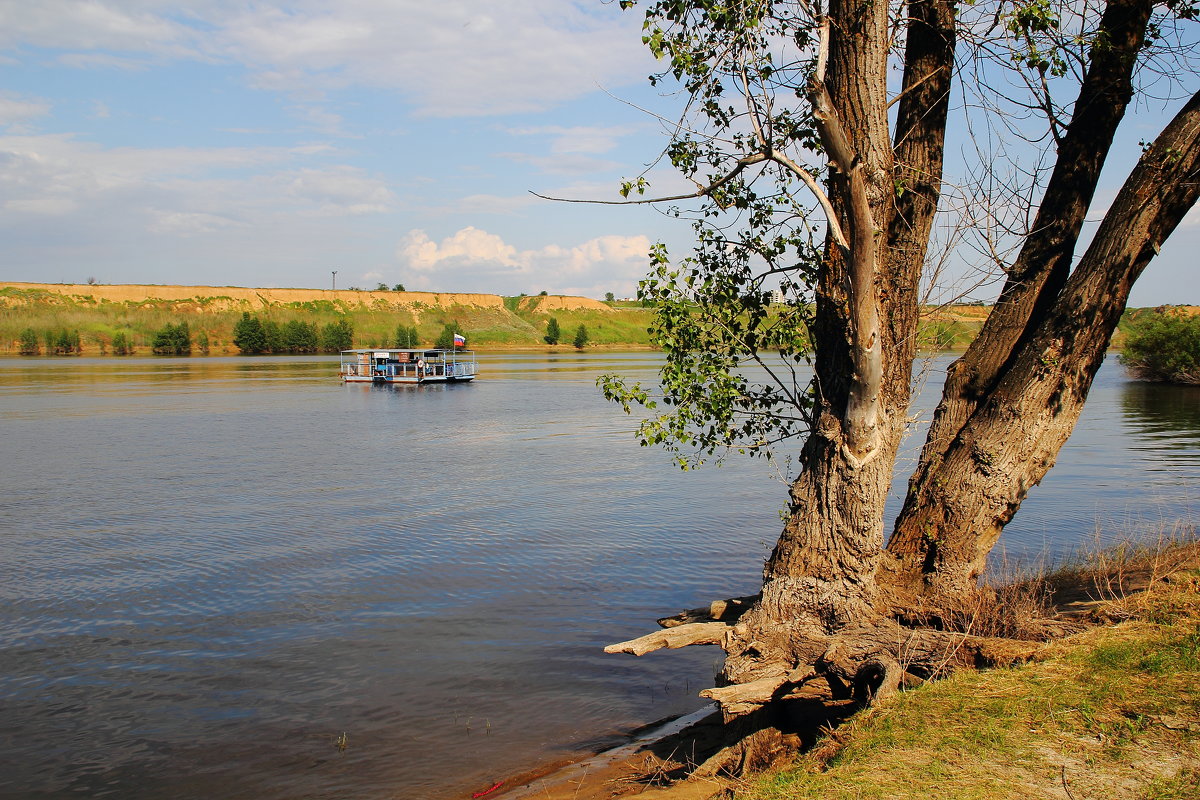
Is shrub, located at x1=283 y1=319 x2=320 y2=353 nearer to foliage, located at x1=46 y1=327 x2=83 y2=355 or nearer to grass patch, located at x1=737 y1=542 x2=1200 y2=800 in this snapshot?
foliage, located at x1=46 y1=327 x2=83 y2=355

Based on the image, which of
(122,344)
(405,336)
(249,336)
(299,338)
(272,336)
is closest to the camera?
(122,344)

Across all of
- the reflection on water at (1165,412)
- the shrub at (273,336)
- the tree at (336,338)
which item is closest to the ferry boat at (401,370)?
the reflection on water at (1165,412)

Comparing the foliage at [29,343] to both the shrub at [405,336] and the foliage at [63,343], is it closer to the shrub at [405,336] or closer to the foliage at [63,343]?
the foliage at [63,343]

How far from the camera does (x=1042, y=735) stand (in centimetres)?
502

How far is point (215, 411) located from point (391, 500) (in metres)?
23.8

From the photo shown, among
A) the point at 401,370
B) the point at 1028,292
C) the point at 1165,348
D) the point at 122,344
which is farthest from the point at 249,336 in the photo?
the point at 1028,292

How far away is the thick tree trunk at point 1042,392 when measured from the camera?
671cm

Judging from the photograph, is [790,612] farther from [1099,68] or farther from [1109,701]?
[1099,68]

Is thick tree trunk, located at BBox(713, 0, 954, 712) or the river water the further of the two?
the river water

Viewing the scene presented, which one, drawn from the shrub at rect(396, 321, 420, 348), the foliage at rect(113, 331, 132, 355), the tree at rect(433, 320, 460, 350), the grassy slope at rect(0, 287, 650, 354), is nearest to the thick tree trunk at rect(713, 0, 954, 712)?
the grassy slope at rect(0, 287, 650, 354)

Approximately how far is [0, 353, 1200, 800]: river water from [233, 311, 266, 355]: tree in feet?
306

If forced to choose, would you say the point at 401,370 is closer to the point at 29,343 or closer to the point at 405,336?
the point at 29,343

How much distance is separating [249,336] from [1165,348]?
10282 cm

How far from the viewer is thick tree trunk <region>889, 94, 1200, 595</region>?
6.71 m
